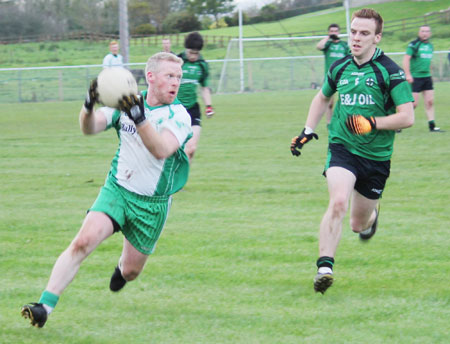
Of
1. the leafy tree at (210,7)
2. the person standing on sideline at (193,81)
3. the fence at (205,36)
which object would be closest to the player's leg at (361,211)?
the person standing on sideline at (193,81)

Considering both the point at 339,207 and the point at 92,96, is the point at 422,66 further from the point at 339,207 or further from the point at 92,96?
the point at 92,96

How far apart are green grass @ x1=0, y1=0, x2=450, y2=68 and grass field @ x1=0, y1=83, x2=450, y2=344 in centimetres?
2955

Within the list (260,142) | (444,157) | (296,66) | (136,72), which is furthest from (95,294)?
(296,66)

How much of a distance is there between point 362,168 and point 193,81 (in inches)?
210

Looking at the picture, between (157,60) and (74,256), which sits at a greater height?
(157,60)

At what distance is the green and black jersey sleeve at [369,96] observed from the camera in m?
5.74

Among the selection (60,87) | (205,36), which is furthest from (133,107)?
(205,36)

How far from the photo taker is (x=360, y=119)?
215 inches

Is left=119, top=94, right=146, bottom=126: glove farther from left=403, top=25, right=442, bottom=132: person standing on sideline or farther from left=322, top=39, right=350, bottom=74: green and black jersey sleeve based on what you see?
left=322, top=39, right=350, bottom=74: green and black jersey sleeve

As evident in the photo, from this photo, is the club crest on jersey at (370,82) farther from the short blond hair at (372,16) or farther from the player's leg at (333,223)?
the player's leg at (333,223)

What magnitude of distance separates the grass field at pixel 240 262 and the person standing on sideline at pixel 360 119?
2.10 feet

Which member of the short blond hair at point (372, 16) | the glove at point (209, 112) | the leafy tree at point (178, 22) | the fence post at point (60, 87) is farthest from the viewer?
the leafy tree at point (178, 22)

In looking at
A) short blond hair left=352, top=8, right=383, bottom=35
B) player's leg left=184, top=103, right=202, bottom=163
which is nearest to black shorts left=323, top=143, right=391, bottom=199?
short blond hair left=352, top=8, right=383, bottom=35

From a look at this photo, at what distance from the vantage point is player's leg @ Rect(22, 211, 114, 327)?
14.7 feet
